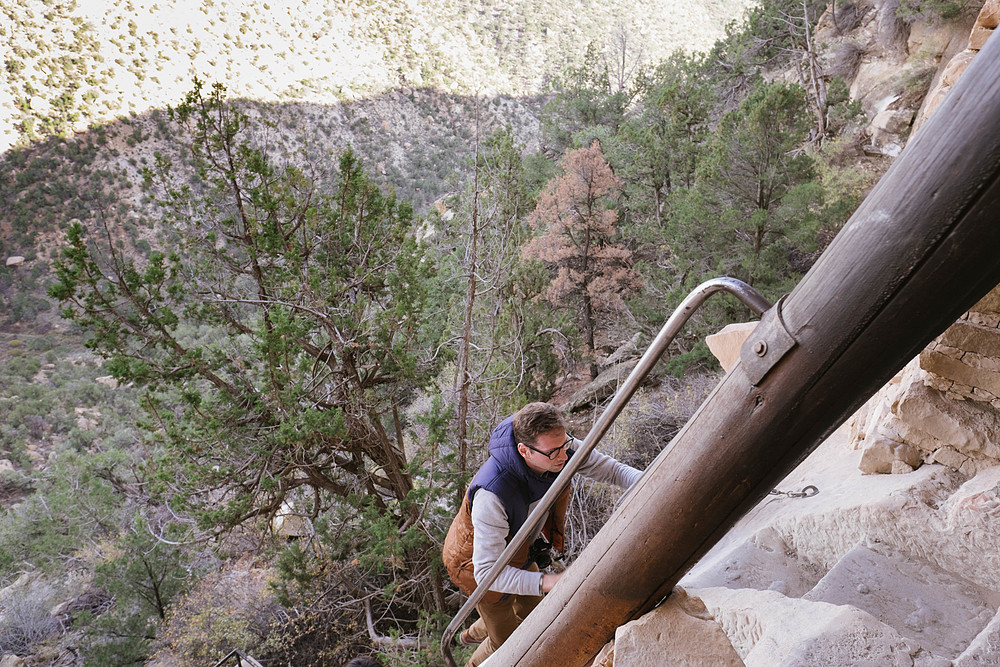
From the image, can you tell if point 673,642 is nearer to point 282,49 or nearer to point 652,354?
point 652,354

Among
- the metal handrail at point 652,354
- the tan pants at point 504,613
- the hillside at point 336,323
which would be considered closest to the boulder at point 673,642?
the metal handrail at point 652,354

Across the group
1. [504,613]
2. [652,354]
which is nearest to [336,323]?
[504,613]

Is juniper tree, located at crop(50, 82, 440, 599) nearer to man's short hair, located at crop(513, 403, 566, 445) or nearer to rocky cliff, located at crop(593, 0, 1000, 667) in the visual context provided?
man's short hair, located at crop(513, 403, 566, 445)

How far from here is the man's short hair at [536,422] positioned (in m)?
2.09

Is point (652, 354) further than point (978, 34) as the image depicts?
No

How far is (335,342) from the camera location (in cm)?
464

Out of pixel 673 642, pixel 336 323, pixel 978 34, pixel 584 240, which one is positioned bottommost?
pixel 584 240

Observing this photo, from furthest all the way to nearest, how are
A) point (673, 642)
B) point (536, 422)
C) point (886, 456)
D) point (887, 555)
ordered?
point (886, 456) → point (887, 555) → point (536, 422) → point (673, 642)

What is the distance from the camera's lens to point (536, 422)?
2096 mm

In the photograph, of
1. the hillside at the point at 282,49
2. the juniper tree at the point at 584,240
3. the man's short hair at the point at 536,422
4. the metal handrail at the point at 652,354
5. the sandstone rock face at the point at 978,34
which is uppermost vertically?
the hillside at the point at 282,49

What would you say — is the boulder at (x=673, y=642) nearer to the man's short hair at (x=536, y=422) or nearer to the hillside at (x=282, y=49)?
the man's short hair at (x=536, y=422)

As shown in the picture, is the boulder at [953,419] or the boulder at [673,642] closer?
the boulder at [673,642]

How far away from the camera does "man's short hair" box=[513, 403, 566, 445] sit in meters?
2.09

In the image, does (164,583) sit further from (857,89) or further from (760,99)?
(857,89)
